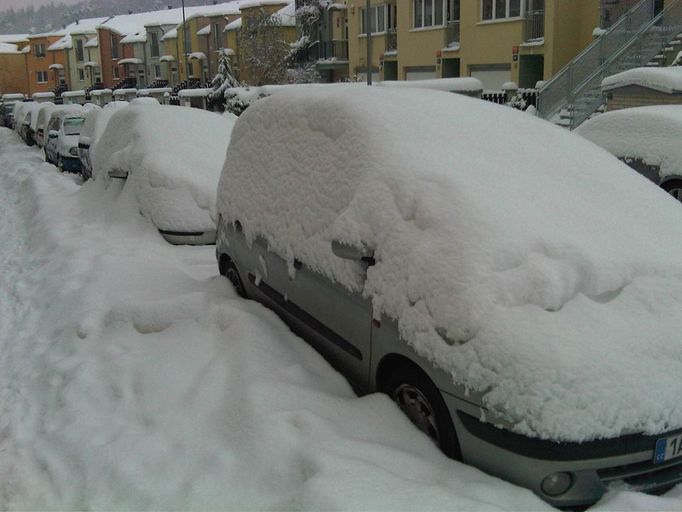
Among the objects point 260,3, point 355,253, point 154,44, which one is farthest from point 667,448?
point 154,44

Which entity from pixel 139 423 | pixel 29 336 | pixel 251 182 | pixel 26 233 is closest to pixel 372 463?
pixel 139 423

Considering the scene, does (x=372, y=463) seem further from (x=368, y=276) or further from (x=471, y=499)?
(x=368, y=276)

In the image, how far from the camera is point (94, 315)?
580cm

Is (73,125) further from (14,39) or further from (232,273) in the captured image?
(14,39)

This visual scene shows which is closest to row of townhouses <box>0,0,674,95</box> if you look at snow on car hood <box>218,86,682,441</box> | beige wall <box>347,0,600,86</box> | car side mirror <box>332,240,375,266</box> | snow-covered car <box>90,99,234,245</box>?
beige wall <box>347,0,600,86</box>

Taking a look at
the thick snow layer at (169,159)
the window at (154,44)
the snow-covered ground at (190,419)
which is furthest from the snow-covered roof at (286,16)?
the snow-covered ground at (190,419)

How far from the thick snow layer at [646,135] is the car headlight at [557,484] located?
5.79m

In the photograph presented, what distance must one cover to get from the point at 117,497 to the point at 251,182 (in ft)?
8.93

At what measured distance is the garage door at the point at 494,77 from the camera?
26812 millimetres

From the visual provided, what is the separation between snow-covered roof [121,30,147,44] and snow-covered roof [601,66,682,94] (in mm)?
64068

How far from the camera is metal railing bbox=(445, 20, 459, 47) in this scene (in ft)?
97.0

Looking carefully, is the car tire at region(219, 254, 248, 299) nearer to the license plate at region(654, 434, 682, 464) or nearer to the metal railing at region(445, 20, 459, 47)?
the license plate at region(654, 434, 682, 464)

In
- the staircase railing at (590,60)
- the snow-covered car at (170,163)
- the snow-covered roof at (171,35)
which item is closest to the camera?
the snow-covered car at (170,163)

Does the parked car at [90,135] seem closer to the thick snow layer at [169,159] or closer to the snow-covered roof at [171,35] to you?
the thick snow layer at [169,159]
